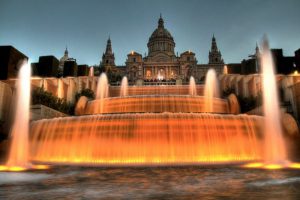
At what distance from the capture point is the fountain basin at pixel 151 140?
395 inches

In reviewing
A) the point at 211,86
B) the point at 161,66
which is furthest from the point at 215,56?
the point at 211,86

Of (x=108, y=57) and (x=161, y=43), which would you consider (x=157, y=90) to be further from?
(x=161, y=43)

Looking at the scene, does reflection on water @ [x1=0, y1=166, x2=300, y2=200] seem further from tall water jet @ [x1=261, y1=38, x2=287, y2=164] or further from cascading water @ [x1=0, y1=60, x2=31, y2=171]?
tall water jet @ [x1=261, y1=38, x2=287, y2=164]

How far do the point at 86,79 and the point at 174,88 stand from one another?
26.5 ft

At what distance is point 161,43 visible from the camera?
116000mm

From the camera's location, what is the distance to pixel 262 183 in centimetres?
566

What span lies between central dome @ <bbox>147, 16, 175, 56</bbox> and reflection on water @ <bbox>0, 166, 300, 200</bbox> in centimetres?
10662

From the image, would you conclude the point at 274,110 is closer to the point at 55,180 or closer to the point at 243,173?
the point at 243,173

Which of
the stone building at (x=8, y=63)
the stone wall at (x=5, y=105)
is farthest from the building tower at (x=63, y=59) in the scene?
the stone wall at (x=5, y=105)

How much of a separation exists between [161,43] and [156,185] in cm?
11290

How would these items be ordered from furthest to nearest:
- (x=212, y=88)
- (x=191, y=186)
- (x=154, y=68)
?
(x=154, y=68) < (x=212, y=88) < (x=191, y=186)

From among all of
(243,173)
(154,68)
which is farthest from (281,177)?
(154,68)

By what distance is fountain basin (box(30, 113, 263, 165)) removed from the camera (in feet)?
32.9

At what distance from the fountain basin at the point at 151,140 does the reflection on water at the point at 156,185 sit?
8.33ft
